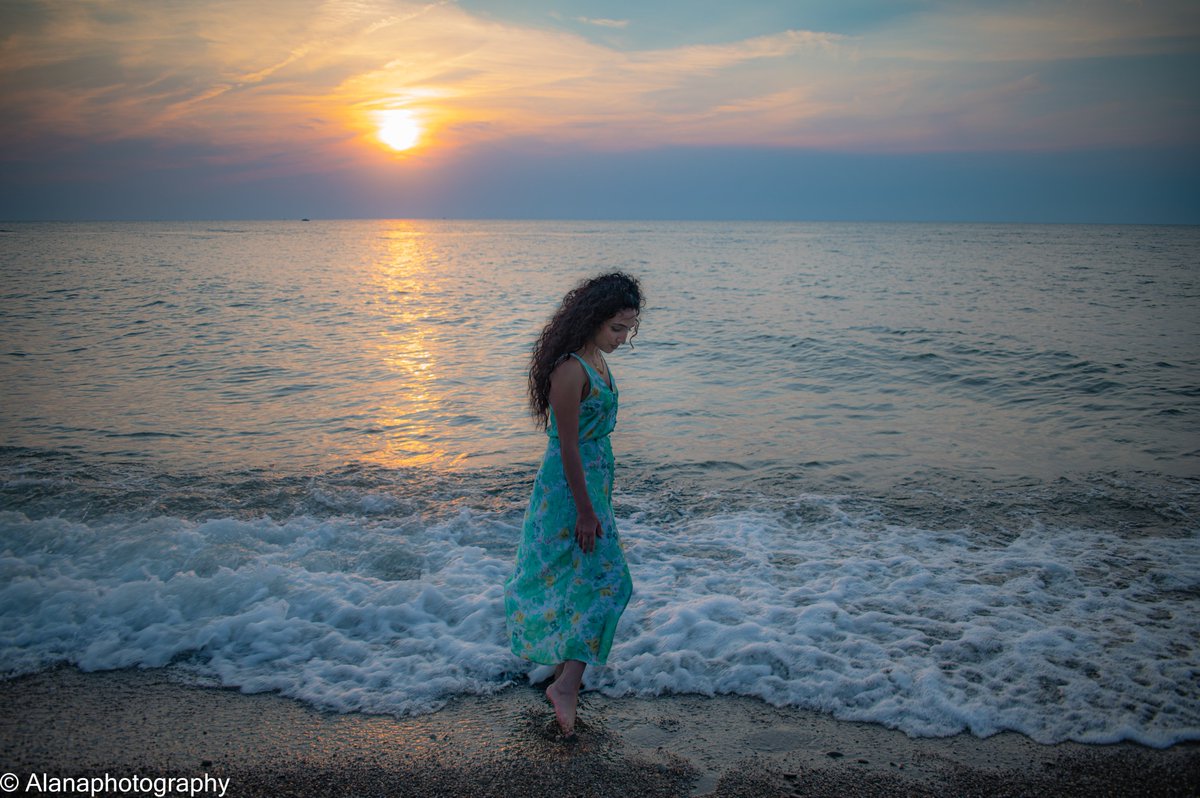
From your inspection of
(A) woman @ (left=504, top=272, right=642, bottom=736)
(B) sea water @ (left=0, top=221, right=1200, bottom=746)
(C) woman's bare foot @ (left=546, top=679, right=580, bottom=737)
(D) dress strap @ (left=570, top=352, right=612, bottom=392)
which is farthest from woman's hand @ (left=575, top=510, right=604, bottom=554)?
(B) sea water @ (left=0, top=221, right=1200, bottom=746)

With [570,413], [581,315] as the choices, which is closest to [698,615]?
[570,413]

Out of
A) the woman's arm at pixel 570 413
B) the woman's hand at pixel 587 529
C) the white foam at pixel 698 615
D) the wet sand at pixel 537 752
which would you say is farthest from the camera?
Result: the white foam at pixel 698 615

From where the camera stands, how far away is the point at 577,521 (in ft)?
11.2

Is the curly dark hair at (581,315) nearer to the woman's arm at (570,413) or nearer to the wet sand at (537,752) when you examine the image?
the woman's arm at (570,413)

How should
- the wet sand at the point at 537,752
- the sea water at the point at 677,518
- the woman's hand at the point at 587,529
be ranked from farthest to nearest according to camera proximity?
the sea water at the point at 677,518
the woman's hand at the point at 587,529
the wet sand at the point at 537,752

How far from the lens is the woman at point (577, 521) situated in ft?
11.1

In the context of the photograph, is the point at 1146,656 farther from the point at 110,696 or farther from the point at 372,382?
the point at 372,382

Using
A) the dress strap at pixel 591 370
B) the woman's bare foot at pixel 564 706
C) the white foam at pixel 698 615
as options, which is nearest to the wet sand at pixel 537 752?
the woman's bare foot at pixel 564 706

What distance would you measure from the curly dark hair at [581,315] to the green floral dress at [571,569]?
235mm

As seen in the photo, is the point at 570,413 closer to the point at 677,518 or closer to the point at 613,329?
the point at 613,329

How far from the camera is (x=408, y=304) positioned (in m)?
26.3

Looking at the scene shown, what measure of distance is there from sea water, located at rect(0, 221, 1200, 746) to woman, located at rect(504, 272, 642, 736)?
2.14 ft

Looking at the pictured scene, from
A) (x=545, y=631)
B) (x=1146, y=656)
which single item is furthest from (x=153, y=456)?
(x=1146, y=656)

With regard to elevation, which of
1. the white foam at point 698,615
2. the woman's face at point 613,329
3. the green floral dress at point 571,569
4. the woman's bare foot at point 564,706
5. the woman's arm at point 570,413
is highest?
the woman's face at point 613,329
